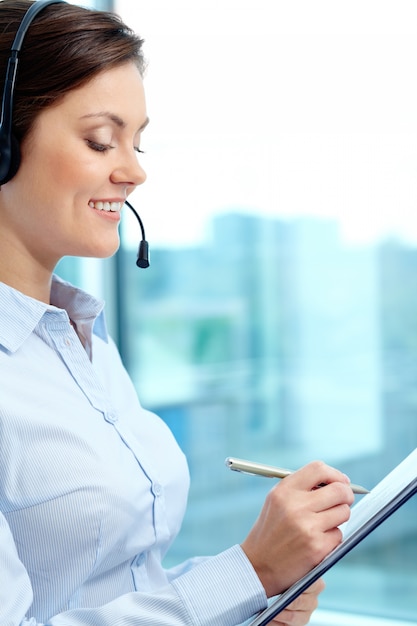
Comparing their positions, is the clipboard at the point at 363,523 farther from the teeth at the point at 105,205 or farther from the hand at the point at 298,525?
the teeth at the point at 105,205

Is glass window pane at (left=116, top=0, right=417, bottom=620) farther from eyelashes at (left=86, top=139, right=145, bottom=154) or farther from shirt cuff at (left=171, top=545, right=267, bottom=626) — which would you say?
shirt cuff at (left=171, top=545, right=267, bottom=626)

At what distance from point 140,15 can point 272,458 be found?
1598 millimetres

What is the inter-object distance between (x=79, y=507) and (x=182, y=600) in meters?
0.16

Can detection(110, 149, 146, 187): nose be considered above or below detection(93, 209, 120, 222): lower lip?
above

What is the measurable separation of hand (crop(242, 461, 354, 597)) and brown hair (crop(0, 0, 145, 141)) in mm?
566

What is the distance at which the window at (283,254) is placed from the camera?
8.02ft

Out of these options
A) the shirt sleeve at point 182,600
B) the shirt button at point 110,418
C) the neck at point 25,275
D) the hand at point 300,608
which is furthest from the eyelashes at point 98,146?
the hand at point 300,608

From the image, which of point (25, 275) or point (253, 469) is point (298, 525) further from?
point (25, 275)

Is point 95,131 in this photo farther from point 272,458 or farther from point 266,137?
point 272,458

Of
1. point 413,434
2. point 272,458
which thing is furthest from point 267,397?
point 413,434

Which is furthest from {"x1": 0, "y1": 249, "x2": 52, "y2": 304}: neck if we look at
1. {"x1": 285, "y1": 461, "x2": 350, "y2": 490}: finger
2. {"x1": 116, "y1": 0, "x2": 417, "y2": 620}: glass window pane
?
{"x1": 116, "y1": 0, "x2": 417, "y2": 620}: glass window pane

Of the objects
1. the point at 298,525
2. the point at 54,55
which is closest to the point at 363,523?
the point at 298,525

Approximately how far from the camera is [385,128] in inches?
95.0

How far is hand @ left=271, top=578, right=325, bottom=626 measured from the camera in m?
1.02
